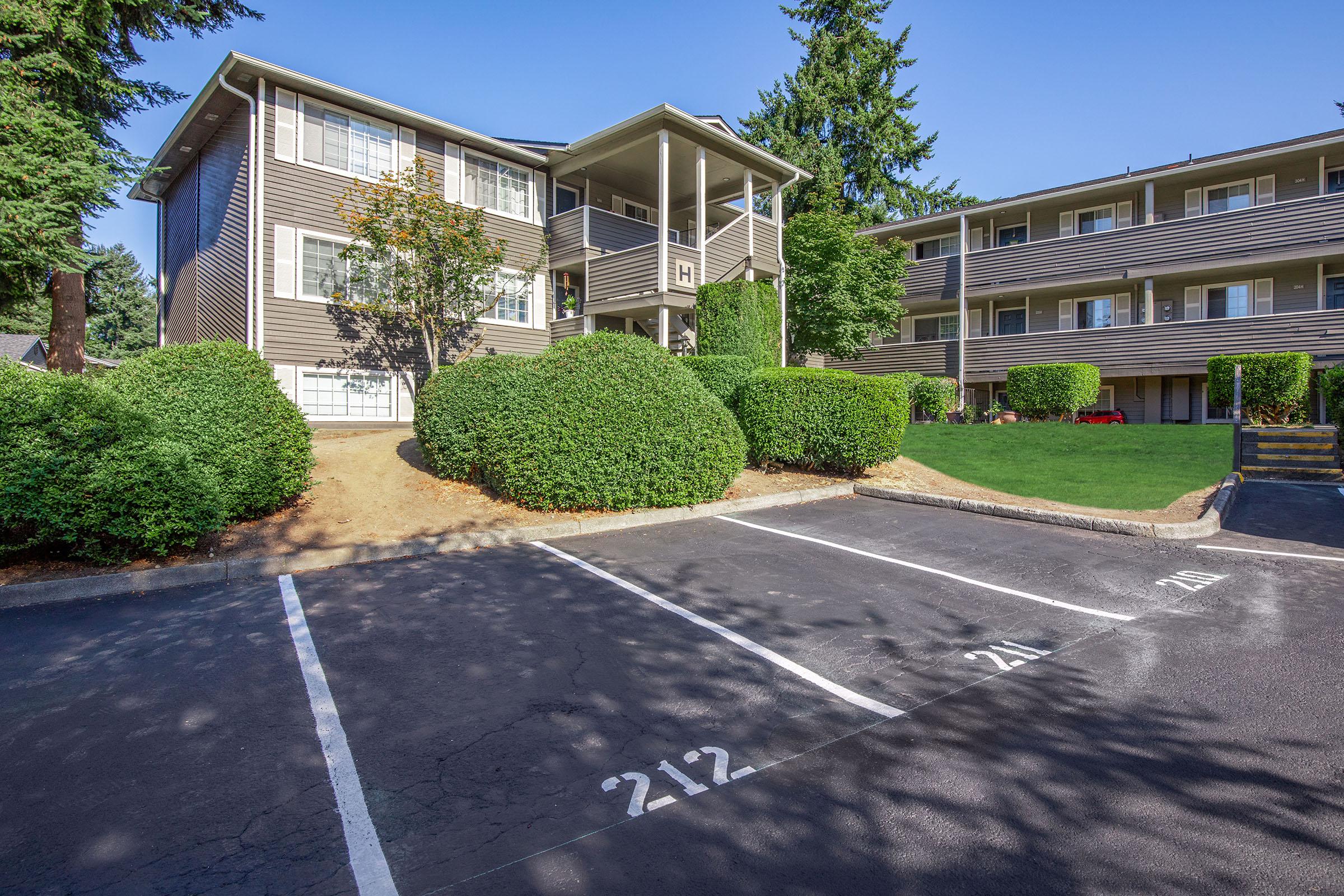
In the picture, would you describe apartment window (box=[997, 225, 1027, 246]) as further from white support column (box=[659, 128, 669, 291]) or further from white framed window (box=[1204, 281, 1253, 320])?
white support column (box=[659, 128, 669, 291])

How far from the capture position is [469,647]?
14.4ft

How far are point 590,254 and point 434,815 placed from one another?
56.6 ft

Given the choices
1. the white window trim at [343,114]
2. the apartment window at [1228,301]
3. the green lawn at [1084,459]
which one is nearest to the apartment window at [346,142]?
the white window trim at [343,114]

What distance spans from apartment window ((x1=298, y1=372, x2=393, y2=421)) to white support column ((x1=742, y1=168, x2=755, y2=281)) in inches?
388

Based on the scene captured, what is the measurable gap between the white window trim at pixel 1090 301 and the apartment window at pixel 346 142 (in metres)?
22.2

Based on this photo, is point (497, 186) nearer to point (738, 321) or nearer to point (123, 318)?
point (738, 321)

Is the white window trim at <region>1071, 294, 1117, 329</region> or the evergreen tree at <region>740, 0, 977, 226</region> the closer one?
the white window trim at <region>1071, 294, 1117, 329</region>

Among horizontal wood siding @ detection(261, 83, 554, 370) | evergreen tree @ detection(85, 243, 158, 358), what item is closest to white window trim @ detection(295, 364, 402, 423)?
horizontal wood siding @ detection(261, 83, 554, 370)

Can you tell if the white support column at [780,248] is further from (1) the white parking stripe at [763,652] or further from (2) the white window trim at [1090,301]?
(1) the white parking stripe at [763,652]

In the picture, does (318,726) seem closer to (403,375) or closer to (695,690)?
(695,690)

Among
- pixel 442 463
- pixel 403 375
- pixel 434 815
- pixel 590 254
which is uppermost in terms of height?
pixel 590 254

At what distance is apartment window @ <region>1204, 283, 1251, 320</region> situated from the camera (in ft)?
71.6

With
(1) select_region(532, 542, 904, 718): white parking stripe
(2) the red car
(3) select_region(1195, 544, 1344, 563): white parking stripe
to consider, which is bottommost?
(1) select_region(532, 542, 904, 718): white parking stripe

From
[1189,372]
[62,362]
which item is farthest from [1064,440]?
[62,362]
